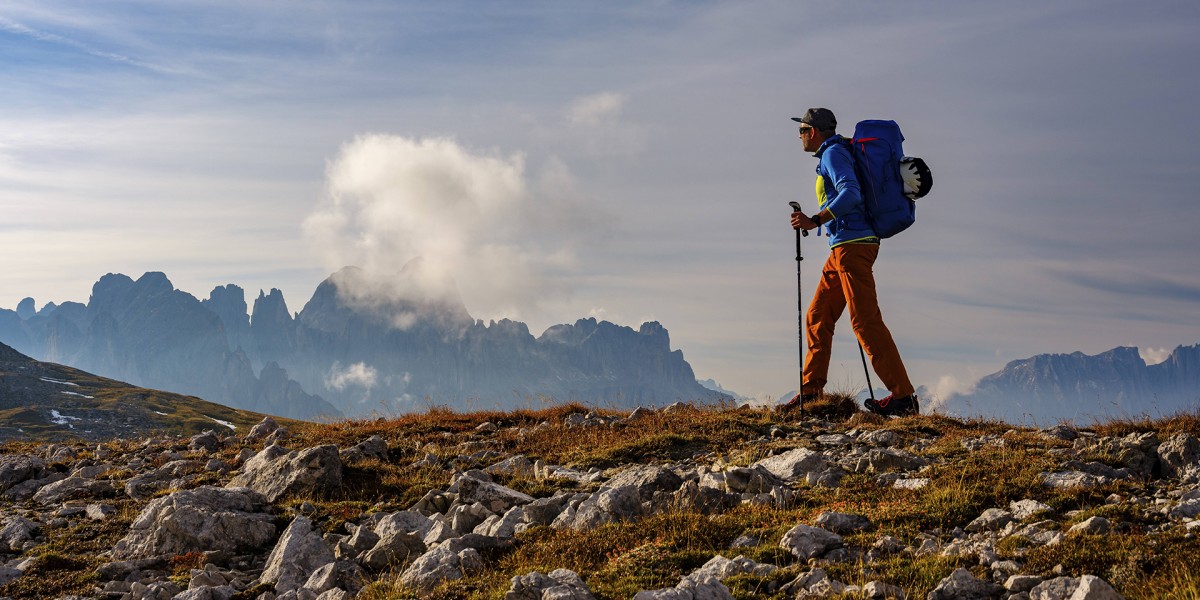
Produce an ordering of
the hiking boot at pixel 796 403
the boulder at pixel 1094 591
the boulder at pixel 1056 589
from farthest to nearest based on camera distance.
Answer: the hiking boot at pixel 796 403 < the boulder at pixel 1056 589 < the boulder at pixel 1094 591

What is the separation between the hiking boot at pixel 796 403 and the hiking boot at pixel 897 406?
1069 mm

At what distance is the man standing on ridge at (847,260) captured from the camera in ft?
45.3

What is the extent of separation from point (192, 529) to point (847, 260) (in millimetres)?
10707

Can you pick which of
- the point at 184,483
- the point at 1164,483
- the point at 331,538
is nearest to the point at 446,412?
the point at 184,483

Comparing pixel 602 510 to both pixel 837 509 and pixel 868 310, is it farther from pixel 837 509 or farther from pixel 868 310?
pixel 868 310

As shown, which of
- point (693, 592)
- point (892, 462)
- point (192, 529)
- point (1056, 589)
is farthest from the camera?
point (892, 462)

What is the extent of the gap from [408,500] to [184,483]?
4371mm

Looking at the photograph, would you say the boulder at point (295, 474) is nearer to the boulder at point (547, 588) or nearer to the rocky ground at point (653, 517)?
the rocky ground at point (653, 517)

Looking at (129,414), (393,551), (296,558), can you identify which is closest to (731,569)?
(393,551)

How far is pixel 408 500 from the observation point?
11.1 metres

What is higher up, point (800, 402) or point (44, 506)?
point (800, 402)

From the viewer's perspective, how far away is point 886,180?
13.9 m

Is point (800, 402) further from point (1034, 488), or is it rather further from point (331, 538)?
point (331, 538)

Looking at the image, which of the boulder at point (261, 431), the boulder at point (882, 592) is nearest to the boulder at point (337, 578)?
the boulder at point (882, 592)
